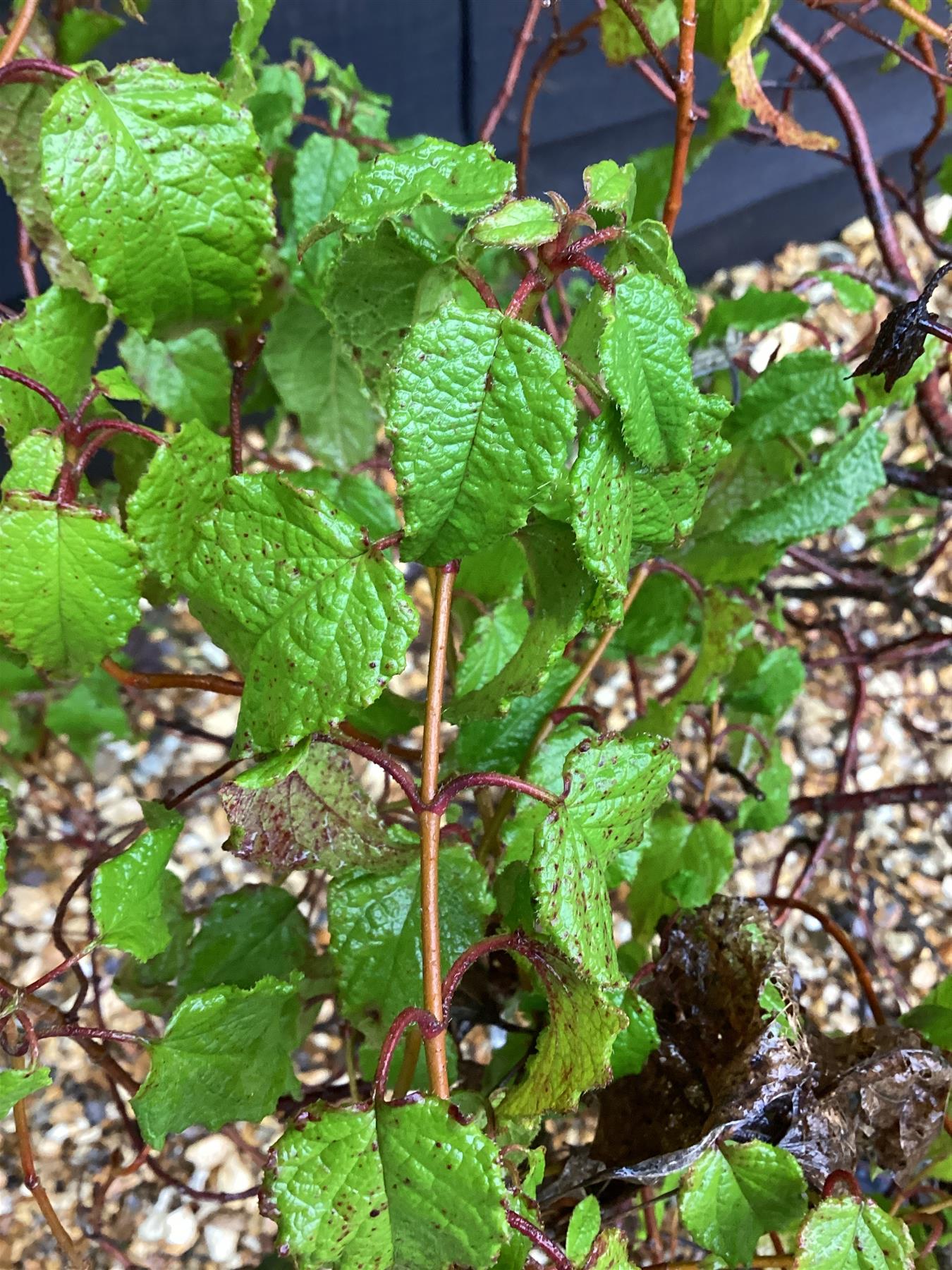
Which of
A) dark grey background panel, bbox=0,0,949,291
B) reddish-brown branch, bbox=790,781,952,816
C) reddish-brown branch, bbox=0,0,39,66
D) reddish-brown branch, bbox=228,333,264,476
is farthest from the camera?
dark grey background panel, bbox=0,0,949,291

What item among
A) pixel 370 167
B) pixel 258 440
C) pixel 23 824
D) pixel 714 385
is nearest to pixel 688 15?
pixel 370 167

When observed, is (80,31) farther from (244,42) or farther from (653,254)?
(653,254)

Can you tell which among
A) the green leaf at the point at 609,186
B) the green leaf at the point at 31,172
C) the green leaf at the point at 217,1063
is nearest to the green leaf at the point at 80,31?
the green leaf at the point at 31,172

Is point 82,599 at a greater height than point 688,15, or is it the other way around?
point 688,15

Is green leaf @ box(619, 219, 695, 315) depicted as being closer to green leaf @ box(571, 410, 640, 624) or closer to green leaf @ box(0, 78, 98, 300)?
green leaf @ box(571, 410, 640, 624)

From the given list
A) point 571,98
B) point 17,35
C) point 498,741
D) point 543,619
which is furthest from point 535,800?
point 571,98

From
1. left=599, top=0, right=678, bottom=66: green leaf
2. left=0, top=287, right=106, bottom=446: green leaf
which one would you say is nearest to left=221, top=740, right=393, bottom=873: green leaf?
left=0, top=287, right=106, bottom=446: green leaf

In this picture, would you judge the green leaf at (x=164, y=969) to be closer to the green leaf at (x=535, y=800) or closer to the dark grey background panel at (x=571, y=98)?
the green leaf at (x=535, y=800)

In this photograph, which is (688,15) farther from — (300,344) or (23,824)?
(23,824)
